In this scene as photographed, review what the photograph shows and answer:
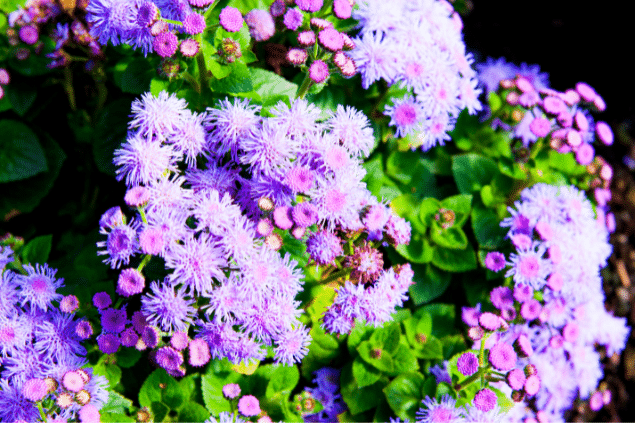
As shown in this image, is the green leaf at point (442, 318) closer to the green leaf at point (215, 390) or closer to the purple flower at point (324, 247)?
the purple flower at point (324, 247)

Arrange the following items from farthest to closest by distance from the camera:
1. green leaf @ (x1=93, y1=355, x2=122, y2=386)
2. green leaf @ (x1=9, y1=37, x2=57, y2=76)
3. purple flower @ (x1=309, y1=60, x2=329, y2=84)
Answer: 1. green leaf @ (x1=9, y1=37, x2=57, y2=76)
2. green leaf @ (x1=93, y1=355, x2=122, y2=386)
3. purple flower @ (x1=309, y1=60, x2=329, y2=84)

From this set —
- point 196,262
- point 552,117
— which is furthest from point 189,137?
point 552,117

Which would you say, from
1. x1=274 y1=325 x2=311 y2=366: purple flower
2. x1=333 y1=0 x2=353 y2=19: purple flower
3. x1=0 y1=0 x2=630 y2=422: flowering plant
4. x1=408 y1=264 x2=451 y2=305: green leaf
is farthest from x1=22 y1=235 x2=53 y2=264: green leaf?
x1=408 y1=264 x2=451 y2=305: green leaf

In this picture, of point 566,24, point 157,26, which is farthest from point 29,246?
point 566,24

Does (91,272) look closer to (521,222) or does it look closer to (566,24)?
(521,222)

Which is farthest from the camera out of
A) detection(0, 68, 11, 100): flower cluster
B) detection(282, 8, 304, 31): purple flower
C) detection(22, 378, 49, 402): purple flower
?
detection(0, 68, 11, 100): flower cluster

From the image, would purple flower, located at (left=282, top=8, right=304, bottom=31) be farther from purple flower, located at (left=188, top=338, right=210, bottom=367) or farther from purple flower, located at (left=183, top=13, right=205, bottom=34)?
purple flower, located at (left=188, top=338, right=210, bottom=367)
